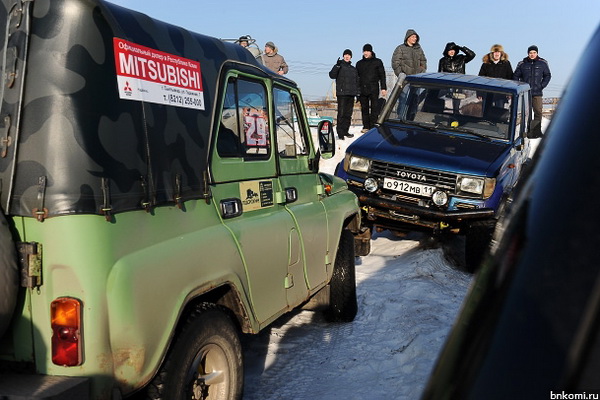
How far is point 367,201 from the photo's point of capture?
7.30 meters

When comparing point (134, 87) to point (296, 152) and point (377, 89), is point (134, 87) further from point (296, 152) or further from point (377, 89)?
point (377, 89)

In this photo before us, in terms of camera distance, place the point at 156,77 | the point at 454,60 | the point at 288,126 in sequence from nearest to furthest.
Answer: the point at 156,77 < the point at 288,126 < the point at 454,60

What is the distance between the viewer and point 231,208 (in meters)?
3.37

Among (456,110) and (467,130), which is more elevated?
(456,110)

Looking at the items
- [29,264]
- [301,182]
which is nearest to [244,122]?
[301,182]

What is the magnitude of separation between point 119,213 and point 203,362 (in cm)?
101

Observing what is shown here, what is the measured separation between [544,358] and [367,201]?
661 cm

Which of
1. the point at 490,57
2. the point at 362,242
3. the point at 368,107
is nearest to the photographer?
the point at 362,242

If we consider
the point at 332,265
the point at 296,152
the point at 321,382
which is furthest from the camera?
the point at 332,265

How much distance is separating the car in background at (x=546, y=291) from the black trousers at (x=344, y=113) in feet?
43.8

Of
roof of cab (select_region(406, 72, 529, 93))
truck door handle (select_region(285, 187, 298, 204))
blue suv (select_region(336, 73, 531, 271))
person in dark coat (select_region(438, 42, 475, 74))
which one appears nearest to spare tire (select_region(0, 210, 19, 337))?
truck door handle (select_region(285, 187, 298, 204))

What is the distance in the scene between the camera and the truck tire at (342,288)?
5.19m

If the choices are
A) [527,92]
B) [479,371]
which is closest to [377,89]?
[527,92]

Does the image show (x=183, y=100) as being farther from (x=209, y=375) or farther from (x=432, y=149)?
(x=432, y=149)
